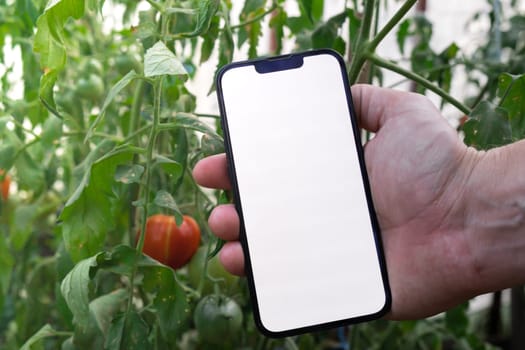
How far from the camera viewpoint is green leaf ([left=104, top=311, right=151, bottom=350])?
465 millimetres

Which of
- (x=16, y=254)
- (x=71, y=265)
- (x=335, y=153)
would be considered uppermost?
(x=335, y=153)

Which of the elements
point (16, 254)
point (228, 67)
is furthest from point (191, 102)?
point (16, 254)

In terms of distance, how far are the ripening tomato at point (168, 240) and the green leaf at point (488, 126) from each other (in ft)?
0.89

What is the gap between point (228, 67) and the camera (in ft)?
1.63

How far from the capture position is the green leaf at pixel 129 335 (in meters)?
0.47

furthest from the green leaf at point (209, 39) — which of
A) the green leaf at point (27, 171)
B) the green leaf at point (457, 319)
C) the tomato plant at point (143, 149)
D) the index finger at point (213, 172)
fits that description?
the green leaf at point (457, 319)

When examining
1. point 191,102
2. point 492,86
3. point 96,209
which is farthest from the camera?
point 492,86

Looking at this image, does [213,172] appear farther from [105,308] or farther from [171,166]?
[105,308]

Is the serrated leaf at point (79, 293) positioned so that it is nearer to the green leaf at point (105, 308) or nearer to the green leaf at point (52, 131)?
the green leaf at point (105, 308)

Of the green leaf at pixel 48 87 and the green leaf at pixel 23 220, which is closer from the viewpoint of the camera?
the green leaf at pixel 48 87

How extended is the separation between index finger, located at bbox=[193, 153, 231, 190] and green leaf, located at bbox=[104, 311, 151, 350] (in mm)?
114

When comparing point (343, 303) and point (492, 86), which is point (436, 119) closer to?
point (343, 303)

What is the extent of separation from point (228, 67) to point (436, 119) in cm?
17

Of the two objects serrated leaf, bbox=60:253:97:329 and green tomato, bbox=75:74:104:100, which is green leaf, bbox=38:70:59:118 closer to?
serrated leaf, bbox=60:253:97:329
